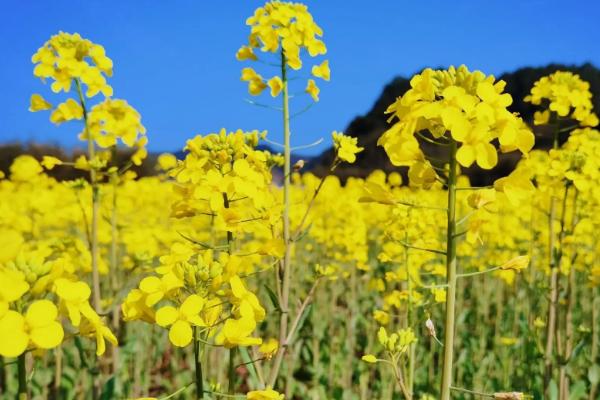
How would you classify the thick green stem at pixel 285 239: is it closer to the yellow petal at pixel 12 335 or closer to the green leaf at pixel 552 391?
the yellow petal at pixel 12 335

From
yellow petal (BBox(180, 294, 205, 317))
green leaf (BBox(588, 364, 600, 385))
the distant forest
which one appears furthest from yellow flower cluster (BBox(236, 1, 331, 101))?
the distant forest

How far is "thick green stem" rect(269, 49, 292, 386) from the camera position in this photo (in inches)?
104

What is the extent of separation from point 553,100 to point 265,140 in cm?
270

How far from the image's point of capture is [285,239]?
9.43 feet

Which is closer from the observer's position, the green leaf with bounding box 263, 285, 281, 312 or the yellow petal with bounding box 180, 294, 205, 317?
the yellow petal with bounding box 180, 294, 205, 317

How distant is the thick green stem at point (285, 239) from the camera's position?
8.68 ft

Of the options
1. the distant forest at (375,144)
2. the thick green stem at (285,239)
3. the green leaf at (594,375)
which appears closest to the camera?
the thick green stem at (285,239)

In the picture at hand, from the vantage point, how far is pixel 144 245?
626 centimetres

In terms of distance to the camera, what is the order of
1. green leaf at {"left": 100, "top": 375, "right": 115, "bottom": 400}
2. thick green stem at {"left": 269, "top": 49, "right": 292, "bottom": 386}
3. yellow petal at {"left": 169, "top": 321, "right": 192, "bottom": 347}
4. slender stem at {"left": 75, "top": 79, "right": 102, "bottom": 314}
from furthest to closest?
slender stem at {"left": 75, "top": 79, "right": 102, "bottom": 314}
green leaf at {"left": 100, "top": 375, "right": 115, "bottom": 400}
thick green stem at {"left": 269, "top": 49, "right": 292, "bottom": 386}
yellow petal at {"left": 169, "top": 321, "right": 192, "bottom": 347}

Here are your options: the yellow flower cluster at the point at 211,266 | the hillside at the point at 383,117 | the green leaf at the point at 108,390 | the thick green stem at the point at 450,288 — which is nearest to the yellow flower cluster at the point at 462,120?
the thick green stem at the point at 450,288

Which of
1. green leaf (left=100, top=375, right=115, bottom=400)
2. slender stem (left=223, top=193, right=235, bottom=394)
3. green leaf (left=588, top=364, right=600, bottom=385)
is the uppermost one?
slender stem (left=223, top=193, right=235, bottom=394)

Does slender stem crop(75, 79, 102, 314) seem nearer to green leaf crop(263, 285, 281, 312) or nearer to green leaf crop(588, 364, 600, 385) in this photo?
green leaf crop(263, 285, 281, 312)

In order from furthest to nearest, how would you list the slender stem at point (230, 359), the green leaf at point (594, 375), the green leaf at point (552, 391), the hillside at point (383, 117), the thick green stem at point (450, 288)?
the hillside at point (383, 117)
the green leaf at point (594, 375)
the green leaf at point (552, 391)
the slender stem at point (230, 359)
the thick green stem at point (450, 288)

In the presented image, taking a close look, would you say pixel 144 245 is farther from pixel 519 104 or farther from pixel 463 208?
pixel 519 104
